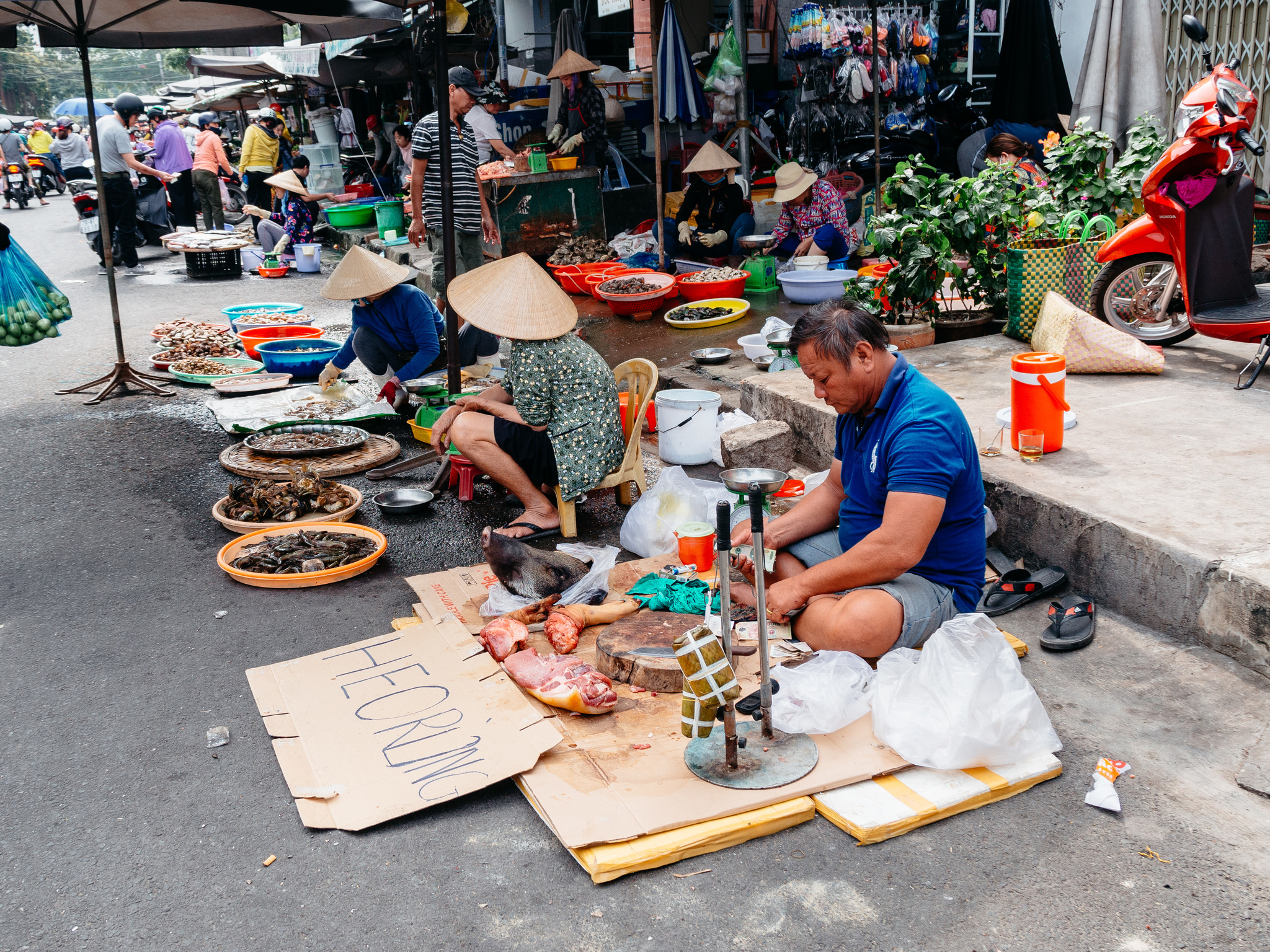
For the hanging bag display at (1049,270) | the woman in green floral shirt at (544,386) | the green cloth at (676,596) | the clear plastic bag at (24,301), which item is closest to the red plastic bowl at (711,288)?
the hanging bag display at (1049,270)

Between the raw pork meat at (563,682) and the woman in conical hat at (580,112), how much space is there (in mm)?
8580

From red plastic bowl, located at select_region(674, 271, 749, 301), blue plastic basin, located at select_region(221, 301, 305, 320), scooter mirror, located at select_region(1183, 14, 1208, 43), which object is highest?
scooter mirror, located at select_region(1183, 14, 1208, 43)

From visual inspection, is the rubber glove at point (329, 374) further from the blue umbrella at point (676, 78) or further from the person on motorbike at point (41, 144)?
the person on motorbike at point (41, 144)

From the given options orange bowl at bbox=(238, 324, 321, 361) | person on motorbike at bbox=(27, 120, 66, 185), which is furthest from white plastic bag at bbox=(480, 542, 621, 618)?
person on motorbike at bbox=(27, 120, 66, 185)

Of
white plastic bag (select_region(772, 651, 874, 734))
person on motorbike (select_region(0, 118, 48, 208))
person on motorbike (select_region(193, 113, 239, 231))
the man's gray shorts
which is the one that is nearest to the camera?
white plastic bag (select_region(772, 651, 874, 734))

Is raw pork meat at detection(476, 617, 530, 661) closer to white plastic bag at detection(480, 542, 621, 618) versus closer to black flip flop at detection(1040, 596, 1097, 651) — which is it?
white plastic bag at detection(480, 542, 621, 618)

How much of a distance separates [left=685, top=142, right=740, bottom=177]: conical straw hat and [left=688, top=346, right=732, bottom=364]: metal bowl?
2.90m

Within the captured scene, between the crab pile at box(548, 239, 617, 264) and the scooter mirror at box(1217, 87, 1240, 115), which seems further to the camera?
the crab pile at box(548, 239, 617, 264)

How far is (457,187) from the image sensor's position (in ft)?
26.4

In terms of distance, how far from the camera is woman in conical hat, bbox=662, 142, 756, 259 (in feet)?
30.6

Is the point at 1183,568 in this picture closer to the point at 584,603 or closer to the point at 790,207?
the point at 584,603

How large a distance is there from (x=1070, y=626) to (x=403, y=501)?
3211 mm

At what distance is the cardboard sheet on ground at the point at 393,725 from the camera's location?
8.91 ft

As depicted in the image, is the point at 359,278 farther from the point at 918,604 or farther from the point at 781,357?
the point at 918,604
